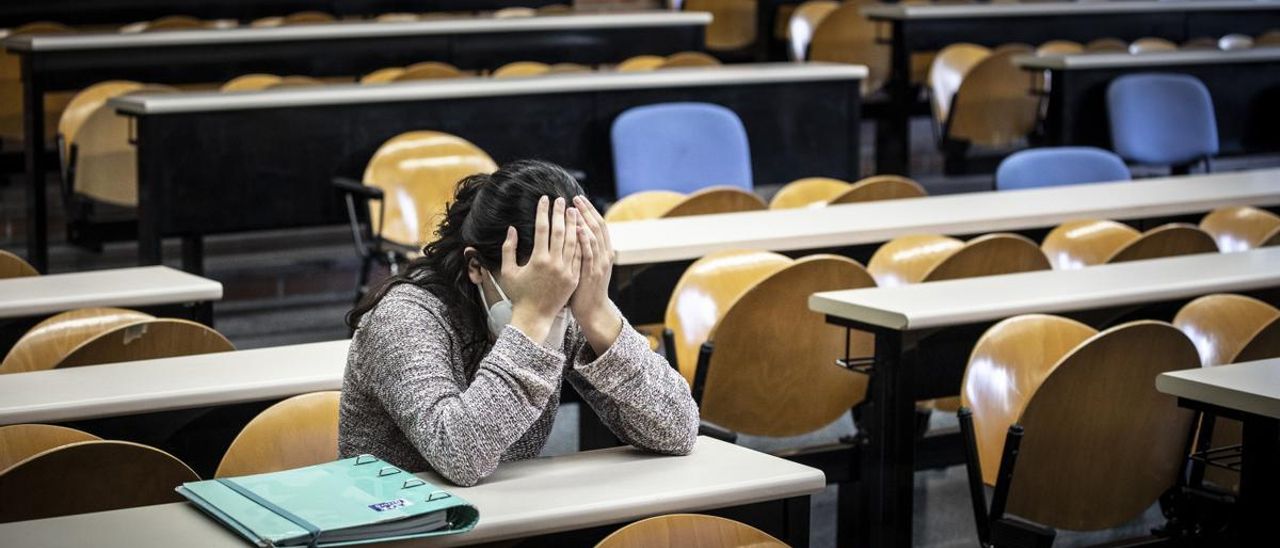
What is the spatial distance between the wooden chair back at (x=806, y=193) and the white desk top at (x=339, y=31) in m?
2.79

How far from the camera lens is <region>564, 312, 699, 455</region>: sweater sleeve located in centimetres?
237

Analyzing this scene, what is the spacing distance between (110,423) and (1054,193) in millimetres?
3183

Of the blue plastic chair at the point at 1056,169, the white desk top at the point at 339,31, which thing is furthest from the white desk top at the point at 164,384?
the white desk top at the point at 339,31

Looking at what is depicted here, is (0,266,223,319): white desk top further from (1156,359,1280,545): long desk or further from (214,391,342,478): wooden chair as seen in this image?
(1156,359,1280,545): long desk

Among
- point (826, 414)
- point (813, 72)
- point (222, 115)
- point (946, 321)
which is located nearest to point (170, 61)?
point (222, 115)

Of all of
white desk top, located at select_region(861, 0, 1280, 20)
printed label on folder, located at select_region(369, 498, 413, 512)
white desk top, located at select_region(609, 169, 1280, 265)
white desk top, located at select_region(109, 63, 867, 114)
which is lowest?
white desk top, located at select_region(609, 169, 1280, 265)

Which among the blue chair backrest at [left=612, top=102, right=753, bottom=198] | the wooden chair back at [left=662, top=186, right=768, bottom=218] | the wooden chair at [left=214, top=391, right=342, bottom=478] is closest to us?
the wooden chair at [left=214, top=391, right=342, bottom=478]

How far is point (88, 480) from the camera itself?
2.31 metres

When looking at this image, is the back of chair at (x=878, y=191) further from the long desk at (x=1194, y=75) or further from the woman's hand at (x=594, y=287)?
the woman's hand at (x=594, y=287)

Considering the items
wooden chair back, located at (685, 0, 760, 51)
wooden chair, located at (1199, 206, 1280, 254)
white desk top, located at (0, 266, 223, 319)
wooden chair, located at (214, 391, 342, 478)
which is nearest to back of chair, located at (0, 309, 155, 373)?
white desk top, located at (0, 266, 223, 319)

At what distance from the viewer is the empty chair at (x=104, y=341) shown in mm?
3150

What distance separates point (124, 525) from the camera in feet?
6.57

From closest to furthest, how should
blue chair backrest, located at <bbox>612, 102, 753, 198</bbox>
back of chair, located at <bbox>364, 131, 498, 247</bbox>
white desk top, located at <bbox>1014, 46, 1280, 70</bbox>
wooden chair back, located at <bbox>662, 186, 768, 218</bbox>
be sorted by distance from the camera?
wooden chair back, located at <bbox>662, 186, 768, 218</bbox> < back of chair, located at <bbox>364, 131, 498, 247</bbox> < blue chair backrest, located at <bbox>612, 102, 753, 198</bbox> < white desk top, located at <bbox>1014, 46, 1280, 70</bbox>

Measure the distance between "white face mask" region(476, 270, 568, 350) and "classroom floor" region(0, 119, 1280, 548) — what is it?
1747mm
